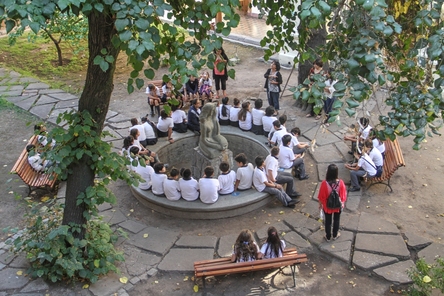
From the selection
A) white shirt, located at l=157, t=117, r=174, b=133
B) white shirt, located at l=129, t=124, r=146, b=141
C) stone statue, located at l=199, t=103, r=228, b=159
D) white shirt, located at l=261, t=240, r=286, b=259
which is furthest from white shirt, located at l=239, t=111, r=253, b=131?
white shirt, located at l=261, t=240, r=286, b=259

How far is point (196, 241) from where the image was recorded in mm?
8297

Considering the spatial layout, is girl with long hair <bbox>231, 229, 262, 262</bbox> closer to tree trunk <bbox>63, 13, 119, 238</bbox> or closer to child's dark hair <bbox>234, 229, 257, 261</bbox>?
child's dark hair <bbox>234, 229, 257, 261</bbox>

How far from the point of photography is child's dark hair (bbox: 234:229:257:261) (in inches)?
286

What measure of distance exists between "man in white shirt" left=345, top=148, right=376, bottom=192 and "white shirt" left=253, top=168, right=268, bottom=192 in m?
1.65

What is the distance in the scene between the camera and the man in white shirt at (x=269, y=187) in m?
8.96

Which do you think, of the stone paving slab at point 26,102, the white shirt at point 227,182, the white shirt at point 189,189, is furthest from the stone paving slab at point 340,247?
the stone paving slab at point 26,102

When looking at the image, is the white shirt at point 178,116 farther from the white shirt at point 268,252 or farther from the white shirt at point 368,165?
the white shirt at point 268,252

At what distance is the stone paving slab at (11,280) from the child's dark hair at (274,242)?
3.45 m

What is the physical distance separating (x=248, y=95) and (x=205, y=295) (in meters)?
7.43

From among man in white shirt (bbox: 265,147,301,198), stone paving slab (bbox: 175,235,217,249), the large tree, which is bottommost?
stone paving slab (bbox: 175,235,217,249)

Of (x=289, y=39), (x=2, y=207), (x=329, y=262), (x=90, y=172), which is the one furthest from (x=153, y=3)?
(x=2, y=207)

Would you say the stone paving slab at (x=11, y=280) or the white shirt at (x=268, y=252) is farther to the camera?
the white shirt at (x=268, y=252)

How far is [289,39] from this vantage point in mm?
6113

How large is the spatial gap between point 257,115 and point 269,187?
7.86 feet
